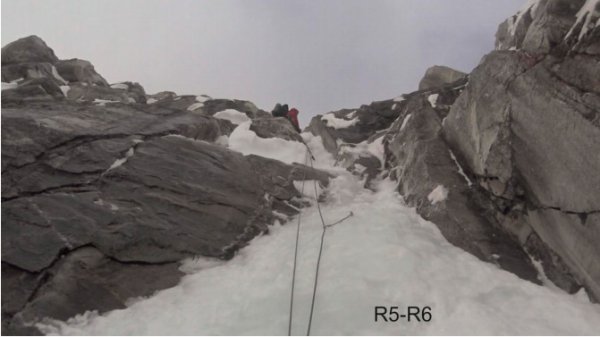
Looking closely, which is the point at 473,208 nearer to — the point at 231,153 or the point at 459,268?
the point at 459,268

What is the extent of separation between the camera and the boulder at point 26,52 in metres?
21.9

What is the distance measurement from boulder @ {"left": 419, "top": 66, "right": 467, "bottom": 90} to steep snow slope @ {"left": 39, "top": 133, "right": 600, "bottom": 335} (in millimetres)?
15331

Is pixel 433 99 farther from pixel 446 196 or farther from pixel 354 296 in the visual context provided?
pixel 354 296

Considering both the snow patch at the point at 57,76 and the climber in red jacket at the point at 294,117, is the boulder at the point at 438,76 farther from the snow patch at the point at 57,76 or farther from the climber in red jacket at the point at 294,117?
the snow patch at the point at 57,76

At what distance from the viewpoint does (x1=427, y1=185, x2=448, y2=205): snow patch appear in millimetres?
8094

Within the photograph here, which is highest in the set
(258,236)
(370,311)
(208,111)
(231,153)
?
(208,111)

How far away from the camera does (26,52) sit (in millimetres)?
22172

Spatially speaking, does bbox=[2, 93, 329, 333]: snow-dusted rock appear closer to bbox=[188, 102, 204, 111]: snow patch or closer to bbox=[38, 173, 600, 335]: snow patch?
bbox=[38, 173, 600, 335]: snow patch

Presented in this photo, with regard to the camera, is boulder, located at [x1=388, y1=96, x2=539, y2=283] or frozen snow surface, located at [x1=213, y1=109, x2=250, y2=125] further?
frozen snow surface, located at [x1=213, y1=109, x2=250, y2=125]

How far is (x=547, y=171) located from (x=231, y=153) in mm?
6045

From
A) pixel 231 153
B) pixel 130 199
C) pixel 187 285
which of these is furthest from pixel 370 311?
pixel 231 153

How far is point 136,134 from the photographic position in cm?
882

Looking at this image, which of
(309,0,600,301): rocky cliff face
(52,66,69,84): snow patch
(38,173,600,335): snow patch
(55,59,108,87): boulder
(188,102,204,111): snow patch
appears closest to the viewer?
(38,173,600,335): snow patch

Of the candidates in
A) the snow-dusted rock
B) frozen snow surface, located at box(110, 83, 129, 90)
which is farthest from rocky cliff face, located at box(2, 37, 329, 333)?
frozen snow surface, located at box(110, 83, 129, 90)
